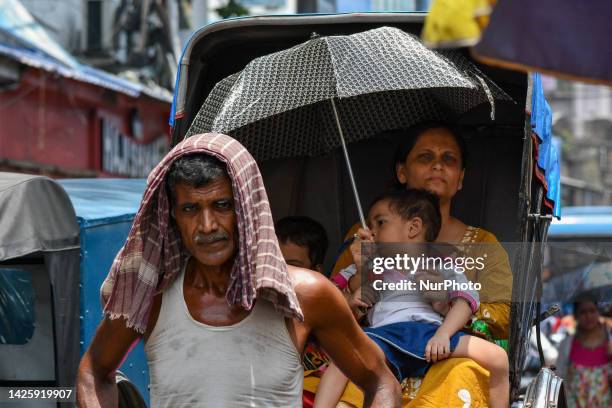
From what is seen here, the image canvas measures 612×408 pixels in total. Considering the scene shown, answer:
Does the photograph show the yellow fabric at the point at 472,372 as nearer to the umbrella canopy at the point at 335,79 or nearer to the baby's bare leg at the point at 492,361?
the baby's bare leg at the point at 492,361

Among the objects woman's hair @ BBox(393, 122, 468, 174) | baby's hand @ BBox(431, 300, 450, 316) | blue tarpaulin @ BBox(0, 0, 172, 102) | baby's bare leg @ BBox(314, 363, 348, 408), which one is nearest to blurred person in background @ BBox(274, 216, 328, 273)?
woman's hair @ BBox(393, 122, 468, 174)

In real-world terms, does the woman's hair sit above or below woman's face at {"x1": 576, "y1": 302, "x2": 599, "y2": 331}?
above

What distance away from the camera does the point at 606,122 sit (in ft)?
137

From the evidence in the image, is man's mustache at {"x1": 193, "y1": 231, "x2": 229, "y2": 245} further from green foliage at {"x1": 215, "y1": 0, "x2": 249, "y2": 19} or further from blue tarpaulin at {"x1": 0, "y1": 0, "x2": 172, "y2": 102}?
green foliage at {"x1": 215, "y1": 0, "x2": 249, "y2": 19}

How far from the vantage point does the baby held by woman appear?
4508 millimetres

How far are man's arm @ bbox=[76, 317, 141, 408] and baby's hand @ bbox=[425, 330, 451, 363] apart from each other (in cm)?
136

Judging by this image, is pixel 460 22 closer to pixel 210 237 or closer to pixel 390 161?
pixel 210 237

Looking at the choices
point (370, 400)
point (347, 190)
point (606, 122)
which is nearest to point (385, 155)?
point (347, 190)

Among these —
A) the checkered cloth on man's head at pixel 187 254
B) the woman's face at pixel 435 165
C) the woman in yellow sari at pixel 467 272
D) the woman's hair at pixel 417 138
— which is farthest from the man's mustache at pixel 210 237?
the woman's hair at pixel 417 138

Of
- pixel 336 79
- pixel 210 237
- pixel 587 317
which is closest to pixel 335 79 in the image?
pixel 336 79

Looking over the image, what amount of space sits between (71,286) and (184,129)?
4.75ft

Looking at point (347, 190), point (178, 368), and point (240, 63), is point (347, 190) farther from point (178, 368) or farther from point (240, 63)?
point (178, 368)

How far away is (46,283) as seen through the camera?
20.8 ft

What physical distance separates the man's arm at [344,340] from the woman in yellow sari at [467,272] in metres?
0.80
